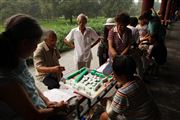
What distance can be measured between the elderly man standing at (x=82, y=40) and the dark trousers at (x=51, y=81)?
1084 mm

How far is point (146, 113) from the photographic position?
5.37 ft

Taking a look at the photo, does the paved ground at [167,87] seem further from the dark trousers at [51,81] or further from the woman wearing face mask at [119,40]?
the dark trousers at [51,81]

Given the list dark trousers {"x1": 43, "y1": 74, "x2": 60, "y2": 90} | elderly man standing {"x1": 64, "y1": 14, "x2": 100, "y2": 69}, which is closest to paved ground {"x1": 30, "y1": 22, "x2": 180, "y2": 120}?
elderly man standing {"x1": 64, "y1": 14, "x2": 100, "y2": 69}

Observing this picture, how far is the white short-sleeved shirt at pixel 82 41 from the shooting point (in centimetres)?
329

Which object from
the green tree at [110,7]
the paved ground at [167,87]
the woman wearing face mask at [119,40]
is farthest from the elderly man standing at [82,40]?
the green tree at [110,7]

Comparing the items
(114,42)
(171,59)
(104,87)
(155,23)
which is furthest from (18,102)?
(171,59)

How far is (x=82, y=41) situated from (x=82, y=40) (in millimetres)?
18

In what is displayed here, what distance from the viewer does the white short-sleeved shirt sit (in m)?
3.29

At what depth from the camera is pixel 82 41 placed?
330 centimetres

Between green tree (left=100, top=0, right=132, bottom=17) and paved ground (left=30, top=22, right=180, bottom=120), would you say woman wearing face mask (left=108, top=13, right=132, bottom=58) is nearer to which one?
paved ground (left=30, top=22, right=180, bottom=120)

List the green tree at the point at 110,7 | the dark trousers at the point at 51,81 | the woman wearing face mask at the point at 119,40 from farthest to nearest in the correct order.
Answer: the green tree at the point at 110,7 < the woman wearing face mask at the point at 119,40 < the dark trousers at the point at 51,81

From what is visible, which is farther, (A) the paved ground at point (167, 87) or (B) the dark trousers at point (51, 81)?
(A) the paved ground at point (167, 87)

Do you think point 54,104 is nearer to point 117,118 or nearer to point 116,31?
point 117,118

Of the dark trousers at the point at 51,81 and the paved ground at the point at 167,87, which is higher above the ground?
the dark trousers at the point at 51,81
